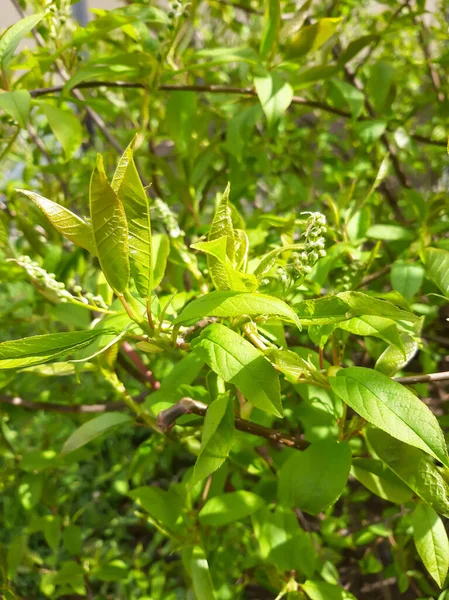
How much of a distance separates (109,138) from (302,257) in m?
→ 0.75

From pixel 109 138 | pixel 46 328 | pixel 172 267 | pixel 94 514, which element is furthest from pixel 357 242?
pixel 94 514

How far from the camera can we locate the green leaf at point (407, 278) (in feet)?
2.21

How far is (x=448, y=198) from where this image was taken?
31.7 inches

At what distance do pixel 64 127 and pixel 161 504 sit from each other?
0.53 metres

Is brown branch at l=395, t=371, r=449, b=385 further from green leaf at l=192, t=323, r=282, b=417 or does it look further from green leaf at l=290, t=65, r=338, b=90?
green leaf at l=290, t=65, r=338, b=90

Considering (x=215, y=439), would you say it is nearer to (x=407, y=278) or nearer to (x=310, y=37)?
(x=407, y=278)

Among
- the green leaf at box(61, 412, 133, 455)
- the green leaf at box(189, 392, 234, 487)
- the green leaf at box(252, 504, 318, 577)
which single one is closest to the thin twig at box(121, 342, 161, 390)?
the green leaf at box(61, 412, 133, 455)

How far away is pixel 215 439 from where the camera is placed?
465 mm

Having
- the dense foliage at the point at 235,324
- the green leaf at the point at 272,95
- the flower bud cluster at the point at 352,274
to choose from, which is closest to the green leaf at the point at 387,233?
the dense foliage at the point at 235,324

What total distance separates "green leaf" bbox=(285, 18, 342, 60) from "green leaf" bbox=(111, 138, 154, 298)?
0.50m

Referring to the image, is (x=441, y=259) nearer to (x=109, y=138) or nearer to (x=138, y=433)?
(x=109, y=138)

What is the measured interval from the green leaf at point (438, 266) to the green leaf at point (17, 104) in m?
0.51

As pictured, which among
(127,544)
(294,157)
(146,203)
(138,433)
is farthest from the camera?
(138,433)

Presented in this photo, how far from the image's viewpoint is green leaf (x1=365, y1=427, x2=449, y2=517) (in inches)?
18.2
